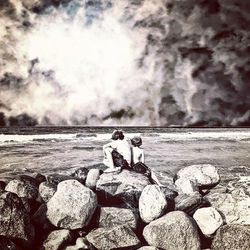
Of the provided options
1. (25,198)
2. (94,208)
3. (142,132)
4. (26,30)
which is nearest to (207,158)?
(142,132)

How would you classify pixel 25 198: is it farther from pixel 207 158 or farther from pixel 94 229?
pixel 207 158

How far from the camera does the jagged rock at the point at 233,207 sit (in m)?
3.05

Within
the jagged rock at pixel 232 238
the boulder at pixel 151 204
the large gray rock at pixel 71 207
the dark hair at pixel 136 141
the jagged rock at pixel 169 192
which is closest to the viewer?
the jagged rock at pixel 232 238

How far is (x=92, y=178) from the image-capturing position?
138 inches

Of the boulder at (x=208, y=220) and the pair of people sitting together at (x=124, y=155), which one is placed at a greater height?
the pair of people sitting together at (x=124, y=155)

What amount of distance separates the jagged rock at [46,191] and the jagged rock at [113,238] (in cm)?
66

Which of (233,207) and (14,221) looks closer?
(14,221)

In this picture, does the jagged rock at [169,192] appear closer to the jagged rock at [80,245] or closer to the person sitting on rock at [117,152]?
the person sitting on rock at [117,152]

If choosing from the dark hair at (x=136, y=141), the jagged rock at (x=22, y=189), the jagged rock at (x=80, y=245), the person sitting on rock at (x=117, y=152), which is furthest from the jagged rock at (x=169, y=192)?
the jagged rock at (x=22, y=189)

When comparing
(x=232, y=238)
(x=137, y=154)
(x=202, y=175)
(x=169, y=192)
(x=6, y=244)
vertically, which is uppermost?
(x=137, y=154)

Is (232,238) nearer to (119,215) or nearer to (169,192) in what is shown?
(169,192)

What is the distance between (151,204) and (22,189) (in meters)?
1.23

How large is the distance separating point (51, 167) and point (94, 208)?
3.37 feet

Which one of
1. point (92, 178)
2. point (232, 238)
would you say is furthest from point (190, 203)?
point (92, 178)
